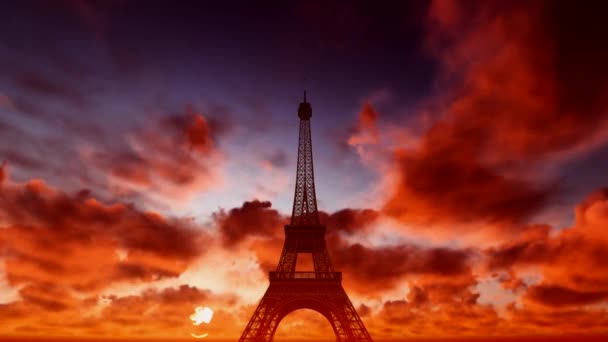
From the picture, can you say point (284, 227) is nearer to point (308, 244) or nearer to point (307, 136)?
point (308, 244)

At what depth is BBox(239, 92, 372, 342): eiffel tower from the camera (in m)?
66.8

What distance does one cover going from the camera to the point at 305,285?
69.0m

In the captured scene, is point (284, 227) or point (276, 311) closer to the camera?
point (276, 311)

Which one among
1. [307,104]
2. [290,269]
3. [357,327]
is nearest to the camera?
[357,327]

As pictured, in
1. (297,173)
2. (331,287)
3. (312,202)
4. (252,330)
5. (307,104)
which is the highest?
(307,104)

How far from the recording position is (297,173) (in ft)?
245

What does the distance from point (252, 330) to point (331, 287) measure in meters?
14.0

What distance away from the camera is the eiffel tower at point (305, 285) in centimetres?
6681

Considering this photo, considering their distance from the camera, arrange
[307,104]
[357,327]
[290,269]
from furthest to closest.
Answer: [307,104] < [290,269] < [357,327]

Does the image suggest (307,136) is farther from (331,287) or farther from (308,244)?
(331,287)

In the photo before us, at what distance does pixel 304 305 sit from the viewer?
238ft

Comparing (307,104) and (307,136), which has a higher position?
(307,104)

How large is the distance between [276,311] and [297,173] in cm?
2290

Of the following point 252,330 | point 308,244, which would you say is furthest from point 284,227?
point 252,330
